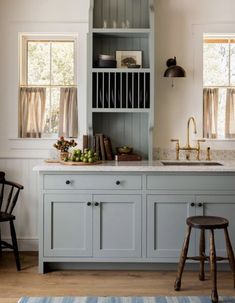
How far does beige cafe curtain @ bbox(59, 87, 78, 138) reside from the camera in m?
4.71

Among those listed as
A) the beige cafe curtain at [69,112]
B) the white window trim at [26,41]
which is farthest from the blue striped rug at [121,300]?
the white window trim at [26,41]

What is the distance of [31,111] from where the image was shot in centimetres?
472

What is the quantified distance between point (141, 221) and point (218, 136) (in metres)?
1.28

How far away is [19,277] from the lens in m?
3.92

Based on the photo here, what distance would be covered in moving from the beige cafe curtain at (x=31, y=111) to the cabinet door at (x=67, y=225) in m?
0.96

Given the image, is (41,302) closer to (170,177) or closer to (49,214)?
(49,214)

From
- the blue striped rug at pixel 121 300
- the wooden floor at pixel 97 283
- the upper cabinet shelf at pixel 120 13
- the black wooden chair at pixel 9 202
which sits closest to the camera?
the blue striped rug at pixel 121 300

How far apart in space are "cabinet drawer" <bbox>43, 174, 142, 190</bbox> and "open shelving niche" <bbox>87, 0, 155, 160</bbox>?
1.95 feet

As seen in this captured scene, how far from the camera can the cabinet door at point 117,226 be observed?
3980mm

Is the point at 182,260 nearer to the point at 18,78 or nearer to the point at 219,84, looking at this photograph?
the point at 219,84

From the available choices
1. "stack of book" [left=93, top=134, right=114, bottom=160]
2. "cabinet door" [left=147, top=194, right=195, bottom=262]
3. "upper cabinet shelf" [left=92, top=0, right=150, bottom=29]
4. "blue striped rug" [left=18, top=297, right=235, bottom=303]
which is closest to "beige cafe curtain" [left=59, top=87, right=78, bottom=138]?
"stack of book" [left=93, top=134, right=114, bottom=160]

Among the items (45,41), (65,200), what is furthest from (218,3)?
(65,200)

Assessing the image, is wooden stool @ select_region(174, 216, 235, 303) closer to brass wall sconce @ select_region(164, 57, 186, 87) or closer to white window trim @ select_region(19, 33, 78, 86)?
brass wall sconce @ select_region(164, 57, 186, 87)

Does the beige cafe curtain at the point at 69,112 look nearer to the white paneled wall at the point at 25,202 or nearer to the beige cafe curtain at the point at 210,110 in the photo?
the white paneled wall at the point at 25,202
